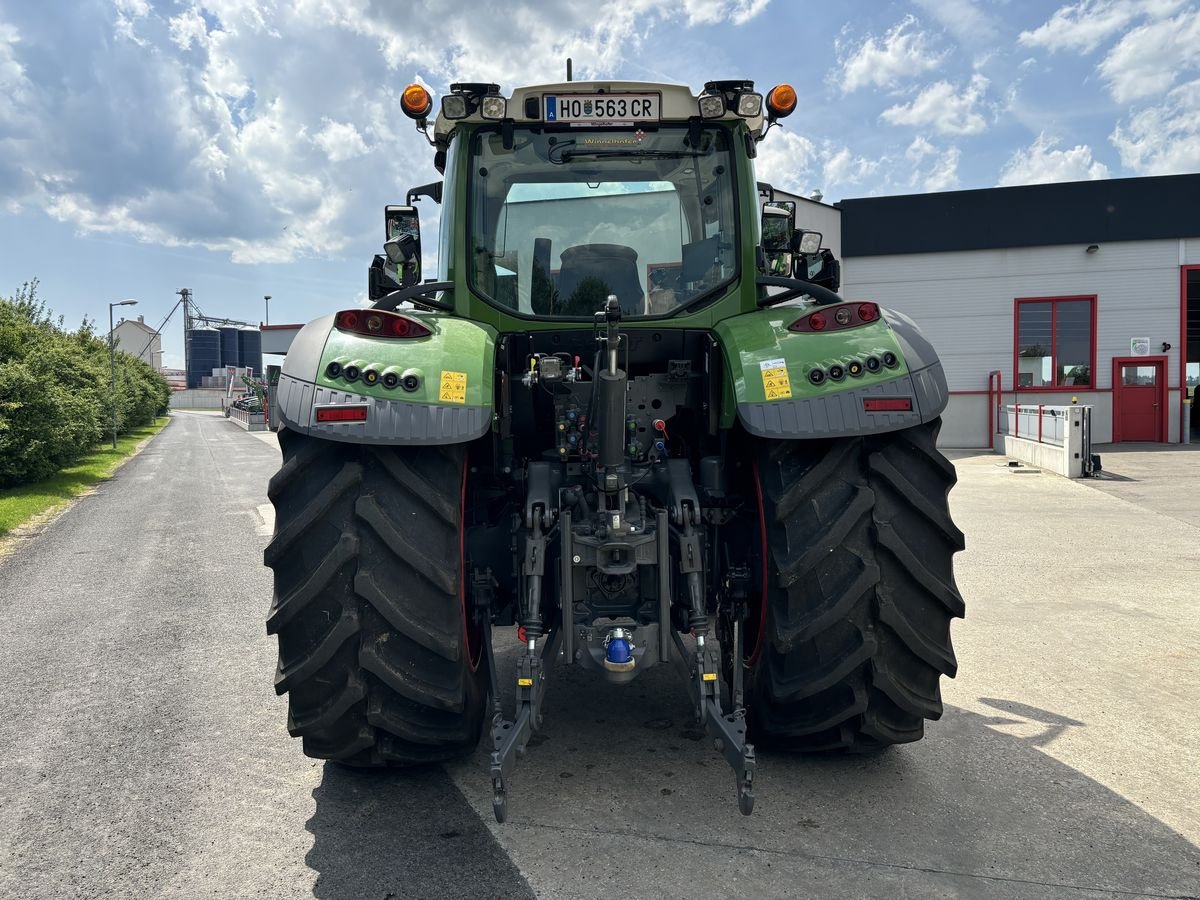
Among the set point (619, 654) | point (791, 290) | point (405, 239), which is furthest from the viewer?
point (405, 239)

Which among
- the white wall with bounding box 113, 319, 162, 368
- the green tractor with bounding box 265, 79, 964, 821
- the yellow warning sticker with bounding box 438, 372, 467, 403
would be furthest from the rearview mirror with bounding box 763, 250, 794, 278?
the white wall with bounding box 113, 319, 162, 368

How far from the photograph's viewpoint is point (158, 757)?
12.2 feet

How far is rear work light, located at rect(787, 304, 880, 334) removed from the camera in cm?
323

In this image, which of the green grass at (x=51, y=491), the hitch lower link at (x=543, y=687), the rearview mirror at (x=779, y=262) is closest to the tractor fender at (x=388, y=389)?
the hitch lower link at (x=543, y=687)

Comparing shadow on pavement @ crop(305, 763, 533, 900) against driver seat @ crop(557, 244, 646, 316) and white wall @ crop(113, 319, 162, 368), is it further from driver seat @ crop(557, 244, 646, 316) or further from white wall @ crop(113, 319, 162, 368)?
white wall @ crop(113, 319, 162, 368)

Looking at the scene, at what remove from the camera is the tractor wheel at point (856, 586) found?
2.99 m

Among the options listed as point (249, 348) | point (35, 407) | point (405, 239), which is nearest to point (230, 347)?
point (249, 348)

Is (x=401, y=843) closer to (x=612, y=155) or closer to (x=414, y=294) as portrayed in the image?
(x=414, y=294)

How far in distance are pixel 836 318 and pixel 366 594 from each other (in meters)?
1.99

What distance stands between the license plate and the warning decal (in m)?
1.32

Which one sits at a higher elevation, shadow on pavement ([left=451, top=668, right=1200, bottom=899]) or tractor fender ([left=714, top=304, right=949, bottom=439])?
tractor fender ([left=714, top=304, right=949, bottom=439])

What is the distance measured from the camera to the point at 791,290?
156 inches

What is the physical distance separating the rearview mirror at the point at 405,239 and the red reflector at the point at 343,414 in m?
1.56

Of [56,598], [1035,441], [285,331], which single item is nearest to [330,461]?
[56,598]
